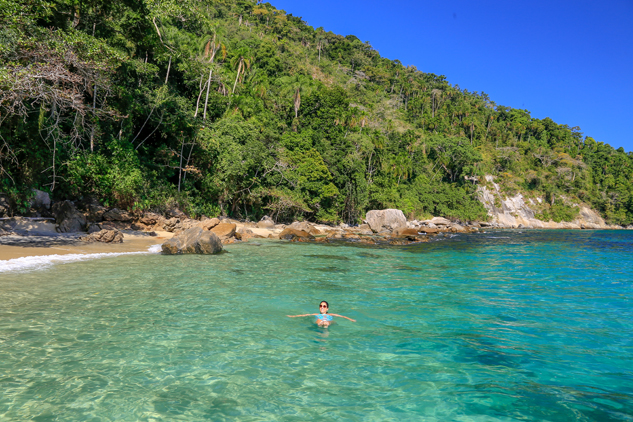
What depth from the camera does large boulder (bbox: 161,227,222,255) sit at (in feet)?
49.8

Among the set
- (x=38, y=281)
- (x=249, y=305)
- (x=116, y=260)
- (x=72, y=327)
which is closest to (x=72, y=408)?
(x=72, y=327)

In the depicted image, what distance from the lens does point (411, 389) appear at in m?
4.57

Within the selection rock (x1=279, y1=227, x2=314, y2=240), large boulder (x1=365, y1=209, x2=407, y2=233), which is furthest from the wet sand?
large boulder (x1=365, y1=209, x2=407, y2=233)

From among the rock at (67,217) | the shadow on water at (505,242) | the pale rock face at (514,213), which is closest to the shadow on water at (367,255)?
the shadow on water at (505,242)

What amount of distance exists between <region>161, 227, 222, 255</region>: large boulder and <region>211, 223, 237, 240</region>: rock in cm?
482

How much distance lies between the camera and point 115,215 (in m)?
19.1

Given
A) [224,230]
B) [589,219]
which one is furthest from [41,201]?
[589,219]

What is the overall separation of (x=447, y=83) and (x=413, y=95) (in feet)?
65.3

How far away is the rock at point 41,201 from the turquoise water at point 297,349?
284 inches

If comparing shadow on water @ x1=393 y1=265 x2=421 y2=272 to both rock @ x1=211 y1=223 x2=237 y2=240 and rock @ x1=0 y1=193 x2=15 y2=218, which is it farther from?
rock @ x1=0 y1=193 x2=15 y2=218

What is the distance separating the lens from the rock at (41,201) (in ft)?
51.8

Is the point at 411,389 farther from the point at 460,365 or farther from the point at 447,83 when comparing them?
the point at 447,83

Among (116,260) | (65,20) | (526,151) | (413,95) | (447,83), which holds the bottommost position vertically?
(116,260)

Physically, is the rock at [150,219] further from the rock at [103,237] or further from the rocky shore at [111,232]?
the rock at [103,237]
